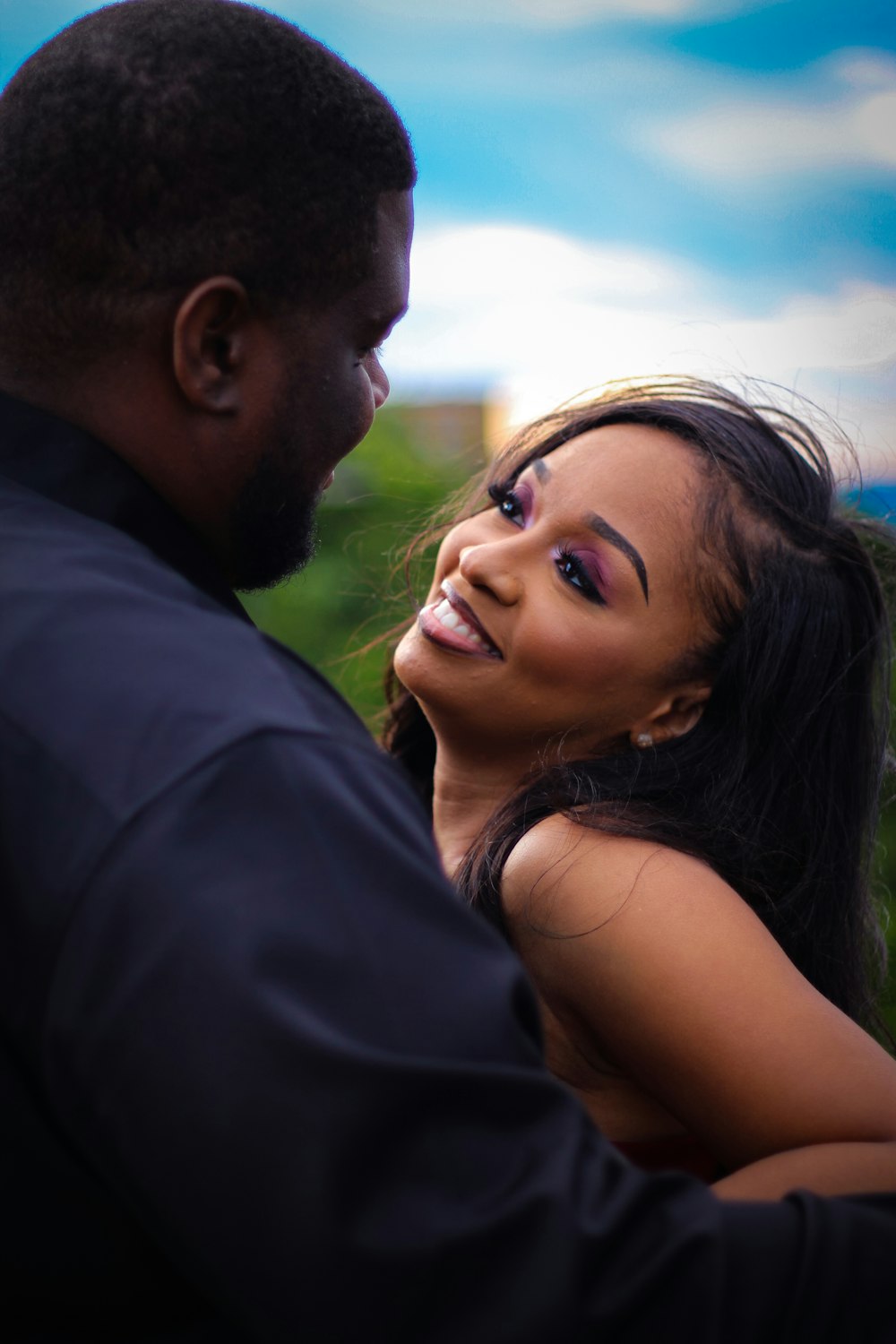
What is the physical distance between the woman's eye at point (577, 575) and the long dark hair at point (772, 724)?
20cm

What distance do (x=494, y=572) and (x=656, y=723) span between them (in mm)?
407

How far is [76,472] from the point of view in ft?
4.58

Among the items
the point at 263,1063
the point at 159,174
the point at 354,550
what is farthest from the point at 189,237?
the point at 354,550

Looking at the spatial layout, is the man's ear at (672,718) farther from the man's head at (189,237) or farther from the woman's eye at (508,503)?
the man's head at (189,237)

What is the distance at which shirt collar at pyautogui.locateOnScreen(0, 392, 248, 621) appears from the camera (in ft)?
4.53

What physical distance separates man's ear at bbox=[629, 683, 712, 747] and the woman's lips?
31cm

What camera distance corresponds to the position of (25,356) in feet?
4.83

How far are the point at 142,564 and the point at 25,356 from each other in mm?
393

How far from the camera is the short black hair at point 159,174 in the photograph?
1.42 m

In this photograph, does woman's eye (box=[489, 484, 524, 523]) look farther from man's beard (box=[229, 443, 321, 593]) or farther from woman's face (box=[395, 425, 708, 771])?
man's beard (box=[229, 443, 321, 593])

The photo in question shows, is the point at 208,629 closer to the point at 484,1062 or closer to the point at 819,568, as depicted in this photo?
the point at 484,1062

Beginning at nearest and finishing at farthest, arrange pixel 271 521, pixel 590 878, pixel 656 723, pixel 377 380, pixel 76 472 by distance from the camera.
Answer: pixel 76 472 → pixel 271 521 → pixel 377 380 → pixel 590 878 → pixel 656 723

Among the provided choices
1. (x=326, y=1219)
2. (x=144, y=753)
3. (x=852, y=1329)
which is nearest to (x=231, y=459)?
(x=144, y=753)

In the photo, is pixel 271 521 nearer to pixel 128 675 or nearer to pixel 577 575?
pixel 128 675
